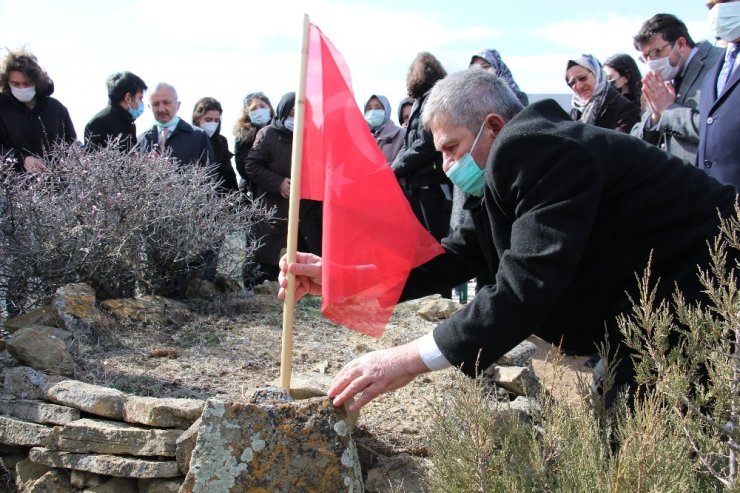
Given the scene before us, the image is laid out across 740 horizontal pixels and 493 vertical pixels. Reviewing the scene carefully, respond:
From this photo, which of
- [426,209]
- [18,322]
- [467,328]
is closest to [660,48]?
[426,209]

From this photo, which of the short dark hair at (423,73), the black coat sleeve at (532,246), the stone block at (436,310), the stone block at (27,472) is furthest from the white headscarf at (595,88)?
the stone block at (27,472)

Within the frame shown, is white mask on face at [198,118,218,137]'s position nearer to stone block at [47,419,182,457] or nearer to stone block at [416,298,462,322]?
stone block at [416,298,462,322]

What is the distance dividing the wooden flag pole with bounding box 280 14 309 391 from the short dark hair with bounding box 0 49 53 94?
3.79 m

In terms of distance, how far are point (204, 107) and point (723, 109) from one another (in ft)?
15.2

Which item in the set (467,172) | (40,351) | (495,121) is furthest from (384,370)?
(40,351)

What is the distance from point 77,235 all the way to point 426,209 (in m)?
2.49

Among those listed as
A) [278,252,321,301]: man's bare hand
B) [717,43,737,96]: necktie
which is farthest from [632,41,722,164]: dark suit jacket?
[278,252,321,301]: man's bare hand

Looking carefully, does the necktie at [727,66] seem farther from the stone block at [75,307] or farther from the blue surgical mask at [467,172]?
the stone block at [75,307]

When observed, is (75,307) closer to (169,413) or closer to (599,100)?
(169,413)

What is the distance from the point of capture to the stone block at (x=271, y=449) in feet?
8.36

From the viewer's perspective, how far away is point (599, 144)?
249 cm

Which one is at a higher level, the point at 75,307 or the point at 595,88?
the point at 595,88

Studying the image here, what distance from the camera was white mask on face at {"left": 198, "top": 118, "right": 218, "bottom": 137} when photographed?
7.18 meters

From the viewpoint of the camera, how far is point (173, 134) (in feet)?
21.2
